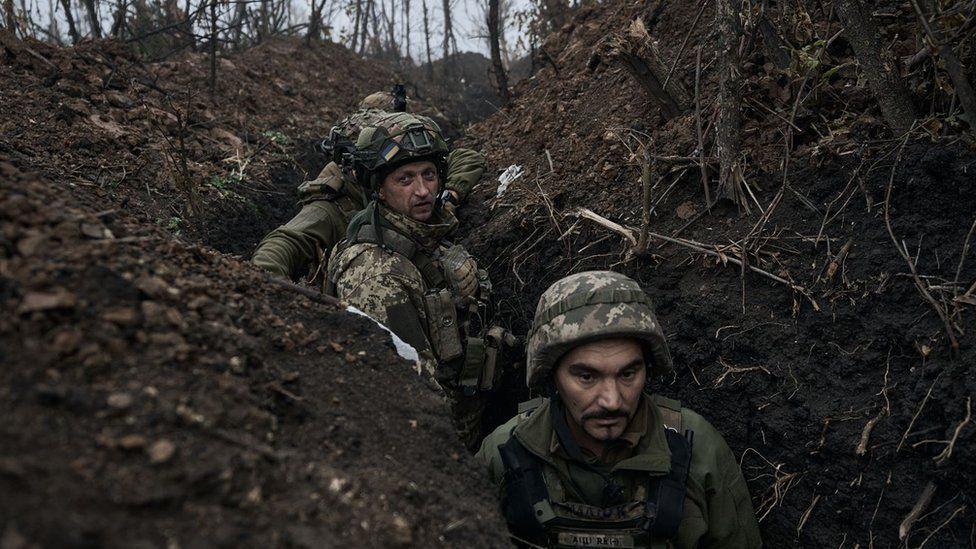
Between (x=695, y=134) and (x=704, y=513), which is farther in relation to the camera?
(x=695, y=134)

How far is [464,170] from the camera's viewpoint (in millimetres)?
5898

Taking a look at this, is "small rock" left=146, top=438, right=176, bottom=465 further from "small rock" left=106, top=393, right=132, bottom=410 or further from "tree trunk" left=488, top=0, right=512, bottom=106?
"tree trunk" left=488, top=0, right=512, bottom=106

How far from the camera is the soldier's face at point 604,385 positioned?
2760 millimetres

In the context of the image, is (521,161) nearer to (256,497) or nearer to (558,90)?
(558,90)

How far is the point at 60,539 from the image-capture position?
123 centimetres

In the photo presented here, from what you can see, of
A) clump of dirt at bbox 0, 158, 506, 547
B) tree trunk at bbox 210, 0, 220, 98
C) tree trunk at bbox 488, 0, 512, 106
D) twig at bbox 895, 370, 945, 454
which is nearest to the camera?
clump of dirt at bbox 0, 158, 506, 547

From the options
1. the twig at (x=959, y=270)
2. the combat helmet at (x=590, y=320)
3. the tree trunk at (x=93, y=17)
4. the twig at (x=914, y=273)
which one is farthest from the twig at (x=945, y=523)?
the tree trunk at (x=93, y=17)

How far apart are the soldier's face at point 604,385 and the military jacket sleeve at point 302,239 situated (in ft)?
8.30

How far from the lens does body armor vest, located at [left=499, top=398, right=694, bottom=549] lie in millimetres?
2719

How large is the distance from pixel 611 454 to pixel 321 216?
3322mm

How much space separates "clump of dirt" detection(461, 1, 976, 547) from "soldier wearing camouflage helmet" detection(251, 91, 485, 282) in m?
1.36

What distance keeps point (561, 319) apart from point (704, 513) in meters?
1.00

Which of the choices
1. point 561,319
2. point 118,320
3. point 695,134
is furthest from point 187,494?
point 695,134

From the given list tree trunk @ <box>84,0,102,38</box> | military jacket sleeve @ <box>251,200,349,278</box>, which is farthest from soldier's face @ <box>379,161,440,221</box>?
tree trunk @ <box>84,0,102,38</box>
